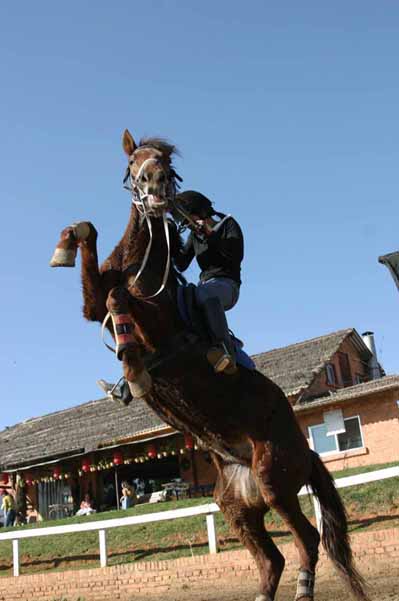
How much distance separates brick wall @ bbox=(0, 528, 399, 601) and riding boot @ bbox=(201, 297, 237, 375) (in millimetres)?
5755

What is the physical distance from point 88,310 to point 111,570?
340 inches

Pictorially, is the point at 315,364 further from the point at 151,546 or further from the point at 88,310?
the point at 88,310

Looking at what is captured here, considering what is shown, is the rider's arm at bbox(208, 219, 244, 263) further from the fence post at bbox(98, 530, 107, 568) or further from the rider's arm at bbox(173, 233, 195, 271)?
the fence post at bbox(98, 530, 107, 568)

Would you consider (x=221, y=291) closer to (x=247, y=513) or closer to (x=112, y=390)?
(x=112, y=390)

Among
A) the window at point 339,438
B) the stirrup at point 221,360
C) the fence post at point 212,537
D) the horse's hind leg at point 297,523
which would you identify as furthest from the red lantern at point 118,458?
the stirrup at point 221,360

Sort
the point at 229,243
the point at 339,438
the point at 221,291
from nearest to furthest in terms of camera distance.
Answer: the point at 221,291 < the point at 229,243 < the point at 339,438

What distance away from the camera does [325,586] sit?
29.6 ft

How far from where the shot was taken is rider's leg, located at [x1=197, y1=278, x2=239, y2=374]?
515 cm

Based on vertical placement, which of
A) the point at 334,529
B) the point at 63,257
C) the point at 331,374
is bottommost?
the point at 334,529

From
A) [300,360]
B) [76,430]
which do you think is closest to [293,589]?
[300,360]

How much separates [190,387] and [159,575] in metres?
7.51

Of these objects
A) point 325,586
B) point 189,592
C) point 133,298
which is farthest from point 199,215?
point 189,592

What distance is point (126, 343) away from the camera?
185 inches

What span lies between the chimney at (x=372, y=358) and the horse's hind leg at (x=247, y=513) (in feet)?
85.5
